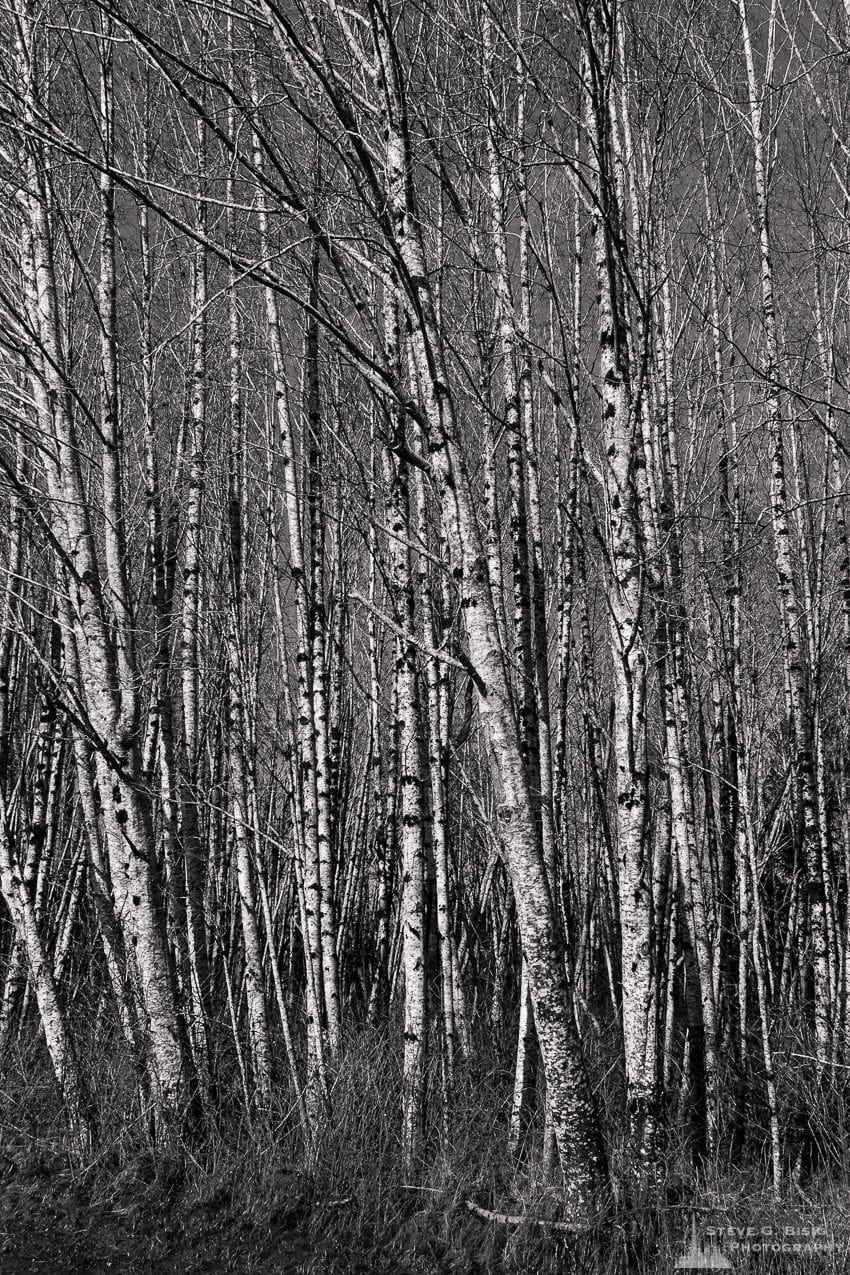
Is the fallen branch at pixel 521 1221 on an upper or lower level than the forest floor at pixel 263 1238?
upper

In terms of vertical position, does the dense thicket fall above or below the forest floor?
above

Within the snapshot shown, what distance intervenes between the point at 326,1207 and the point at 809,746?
4.65 m

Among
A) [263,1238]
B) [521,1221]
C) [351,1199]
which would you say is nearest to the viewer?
[521,1221]

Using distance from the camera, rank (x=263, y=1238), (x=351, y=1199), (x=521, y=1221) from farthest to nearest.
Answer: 1. (x=351, y=1199)
2. (x=263, y=1238)
3. (x=521, y=1221)

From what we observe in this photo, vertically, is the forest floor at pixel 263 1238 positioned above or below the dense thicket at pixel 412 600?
below

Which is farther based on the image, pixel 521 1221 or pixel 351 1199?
pixel 351 1199

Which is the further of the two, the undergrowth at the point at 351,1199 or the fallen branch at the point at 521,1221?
the undergrowth at the point at 351,1199

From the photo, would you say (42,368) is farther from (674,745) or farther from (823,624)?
(823,624)

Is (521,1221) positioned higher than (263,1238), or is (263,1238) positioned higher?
(521,1221)

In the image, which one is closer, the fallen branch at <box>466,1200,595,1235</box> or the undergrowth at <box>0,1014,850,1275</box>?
the fallen branch at <box>466,1200,595,1235</box>

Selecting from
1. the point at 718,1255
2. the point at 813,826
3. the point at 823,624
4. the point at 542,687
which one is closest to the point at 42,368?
the point at 542,687

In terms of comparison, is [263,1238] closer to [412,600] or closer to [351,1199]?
[351,1199]

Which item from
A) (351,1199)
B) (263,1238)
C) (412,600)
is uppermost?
(412,600)

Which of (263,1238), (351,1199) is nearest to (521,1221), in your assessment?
(351,1199)
